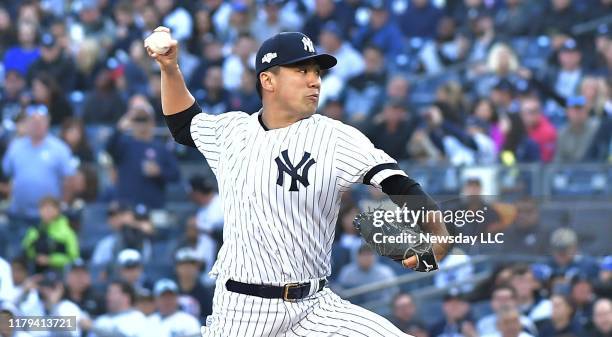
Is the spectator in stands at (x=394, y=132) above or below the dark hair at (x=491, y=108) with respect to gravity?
below

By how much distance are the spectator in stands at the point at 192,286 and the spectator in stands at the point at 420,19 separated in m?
4.55

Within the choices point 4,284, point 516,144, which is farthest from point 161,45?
point 516,144

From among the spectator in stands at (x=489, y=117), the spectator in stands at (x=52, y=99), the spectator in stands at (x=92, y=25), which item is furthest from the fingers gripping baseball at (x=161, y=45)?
the spectator in stands at (x=92, y=25)

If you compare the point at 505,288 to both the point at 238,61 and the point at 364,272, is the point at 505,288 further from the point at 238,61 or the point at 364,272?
the point at 238,61

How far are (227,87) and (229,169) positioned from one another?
25.8ft

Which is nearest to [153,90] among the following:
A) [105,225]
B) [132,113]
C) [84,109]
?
[84,109]

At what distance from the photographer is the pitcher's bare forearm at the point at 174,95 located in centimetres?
478

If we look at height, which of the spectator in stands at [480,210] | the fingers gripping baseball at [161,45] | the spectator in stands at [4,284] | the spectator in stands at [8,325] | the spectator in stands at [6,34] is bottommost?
the spectator in stands at [8,325]

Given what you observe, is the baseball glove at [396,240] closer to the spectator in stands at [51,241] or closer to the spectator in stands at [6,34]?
the spectator in stands at [51,241]

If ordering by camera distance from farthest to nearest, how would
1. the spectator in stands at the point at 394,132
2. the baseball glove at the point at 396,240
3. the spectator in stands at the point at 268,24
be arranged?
the spectator in stands at the point at 268,24
the spectator in stands at the point at 394,132
the baseball glove at the point at 396,240

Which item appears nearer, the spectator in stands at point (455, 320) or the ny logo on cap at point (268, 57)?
the ny logo on cap at point (268, 57)

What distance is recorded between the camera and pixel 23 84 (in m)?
12.6

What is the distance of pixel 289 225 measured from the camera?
433 cm

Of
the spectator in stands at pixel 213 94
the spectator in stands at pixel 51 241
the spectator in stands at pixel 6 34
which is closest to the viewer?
the spectator in stands at pixel 51 241
